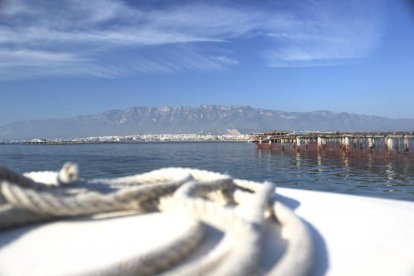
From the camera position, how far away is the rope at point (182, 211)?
4.84 feet

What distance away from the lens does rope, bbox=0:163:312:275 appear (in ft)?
4.84

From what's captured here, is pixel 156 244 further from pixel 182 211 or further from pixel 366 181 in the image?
pixel 366 181

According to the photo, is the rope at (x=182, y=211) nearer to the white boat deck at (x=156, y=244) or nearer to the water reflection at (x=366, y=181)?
the white boat deck at (x=156, y=244)

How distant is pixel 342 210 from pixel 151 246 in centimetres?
145

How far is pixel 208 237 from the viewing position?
178 cm

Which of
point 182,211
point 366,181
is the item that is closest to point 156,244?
point 182,211

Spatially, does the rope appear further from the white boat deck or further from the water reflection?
the water reflection

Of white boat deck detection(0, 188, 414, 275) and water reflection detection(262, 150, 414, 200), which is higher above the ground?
white boat deck detection(0, 188, 414, 275)

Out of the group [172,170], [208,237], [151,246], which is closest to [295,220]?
[208,237]

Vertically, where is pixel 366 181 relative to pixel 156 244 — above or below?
below

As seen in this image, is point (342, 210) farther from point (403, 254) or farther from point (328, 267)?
point (328, 267)

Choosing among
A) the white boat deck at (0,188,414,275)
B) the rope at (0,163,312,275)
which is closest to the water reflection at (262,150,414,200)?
the white boat deck at (0,188,414,275)

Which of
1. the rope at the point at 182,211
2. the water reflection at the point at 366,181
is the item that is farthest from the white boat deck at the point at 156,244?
the water reflection at the point at 366,181

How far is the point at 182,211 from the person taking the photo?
1932 millimetres
